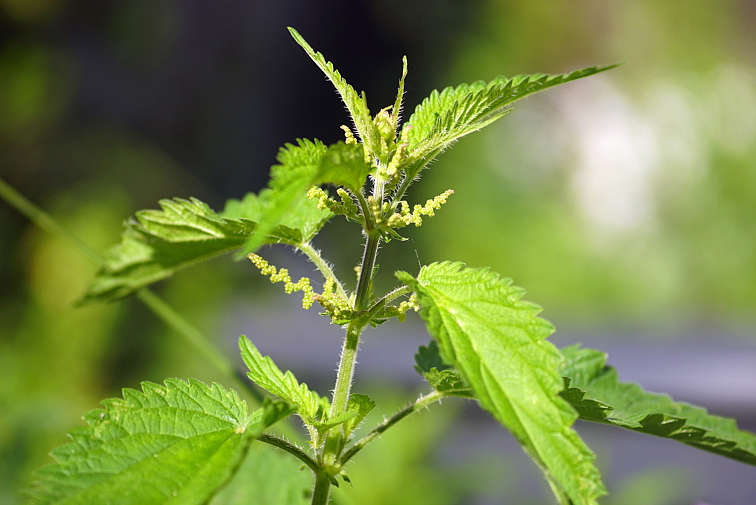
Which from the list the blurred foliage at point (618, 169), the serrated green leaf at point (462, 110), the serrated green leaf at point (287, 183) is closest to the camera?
the serrated green leaf at point (287, 183)

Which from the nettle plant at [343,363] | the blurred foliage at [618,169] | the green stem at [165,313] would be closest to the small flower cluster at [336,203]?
the nettle plant at [343,363]

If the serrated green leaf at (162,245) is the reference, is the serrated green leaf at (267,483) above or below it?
below

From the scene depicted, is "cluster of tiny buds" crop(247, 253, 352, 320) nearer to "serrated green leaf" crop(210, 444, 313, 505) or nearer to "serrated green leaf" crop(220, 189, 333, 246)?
"serrated green leaf" crop(220, 189, 333, 246)

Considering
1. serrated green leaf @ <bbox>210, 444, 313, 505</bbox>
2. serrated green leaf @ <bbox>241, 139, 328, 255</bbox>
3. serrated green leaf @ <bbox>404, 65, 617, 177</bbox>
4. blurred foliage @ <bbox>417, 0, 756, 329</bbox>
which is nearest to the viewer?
serrated green leaf @ <bbox>241, 139, 328, 255</bbox>

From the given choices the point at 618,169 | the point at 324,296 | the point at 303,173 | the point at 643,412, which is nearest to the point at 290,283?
the point at 324,296

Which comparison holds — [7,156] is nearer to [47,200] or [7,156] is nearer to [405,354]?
[47,200]

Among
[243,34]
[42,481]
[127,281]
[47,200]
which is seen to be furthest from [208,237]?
[243,34]

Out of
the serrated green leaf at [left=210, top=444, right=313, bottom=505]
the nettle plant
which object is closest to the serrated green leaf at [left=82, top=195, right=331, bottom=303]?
the nettle plant

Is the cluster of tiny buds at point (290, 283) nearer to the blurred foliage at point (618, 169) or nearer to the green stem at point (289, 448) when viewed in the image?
the green stem at point (289, 448)

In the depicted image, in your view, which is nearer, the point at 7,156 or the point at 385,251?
the point at 7,156
